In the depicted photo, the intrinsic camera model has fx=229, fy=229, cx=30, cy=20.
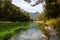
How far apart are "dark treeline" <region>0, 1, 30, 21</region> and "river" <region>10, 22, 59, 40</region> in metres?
0.15

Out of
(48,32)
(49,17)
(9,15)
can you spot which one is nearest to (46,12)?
(49,17)

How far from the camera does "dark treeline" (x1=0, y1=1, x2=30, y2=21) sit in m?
3.23

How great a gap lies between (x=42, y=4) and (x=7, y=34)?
2.16 feet

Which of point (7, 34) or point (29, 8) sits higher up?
point (29, 8)

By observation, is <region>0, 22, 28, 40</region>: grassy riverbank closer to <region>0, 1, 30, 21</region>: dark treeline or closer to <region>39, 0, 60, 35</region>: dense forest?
<region>0, 1, 30, 21</region>: dark treeline

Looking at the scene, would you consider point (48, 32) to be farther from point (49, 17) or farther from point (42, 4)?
point (42, 4)

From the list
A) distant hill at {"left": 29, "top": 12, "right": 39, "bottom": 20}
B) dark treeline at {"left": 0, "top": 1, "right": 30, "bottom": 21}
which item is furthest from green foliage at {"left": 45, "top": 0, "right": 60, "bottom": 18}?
dark treeline at {"left": 0, "top": 1, "right": 30, "bottom": 21}

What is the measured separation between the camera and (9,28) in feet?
10.6

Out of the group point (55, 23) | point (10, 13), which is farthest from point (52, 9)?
point (10, 13)

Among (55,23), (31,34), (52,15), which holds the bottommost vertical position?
(31,34)

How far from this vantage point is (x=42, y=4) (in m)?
3.28

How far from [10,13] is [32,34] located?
44 cm

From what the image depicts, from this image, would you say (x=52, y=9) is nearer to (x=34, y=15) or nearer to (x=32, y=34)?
(x=34, y=15)

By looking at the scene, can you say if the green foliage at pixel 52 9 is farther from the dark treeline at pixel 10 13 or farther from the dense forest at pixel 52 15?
the dark treeline at pixel 10 13
